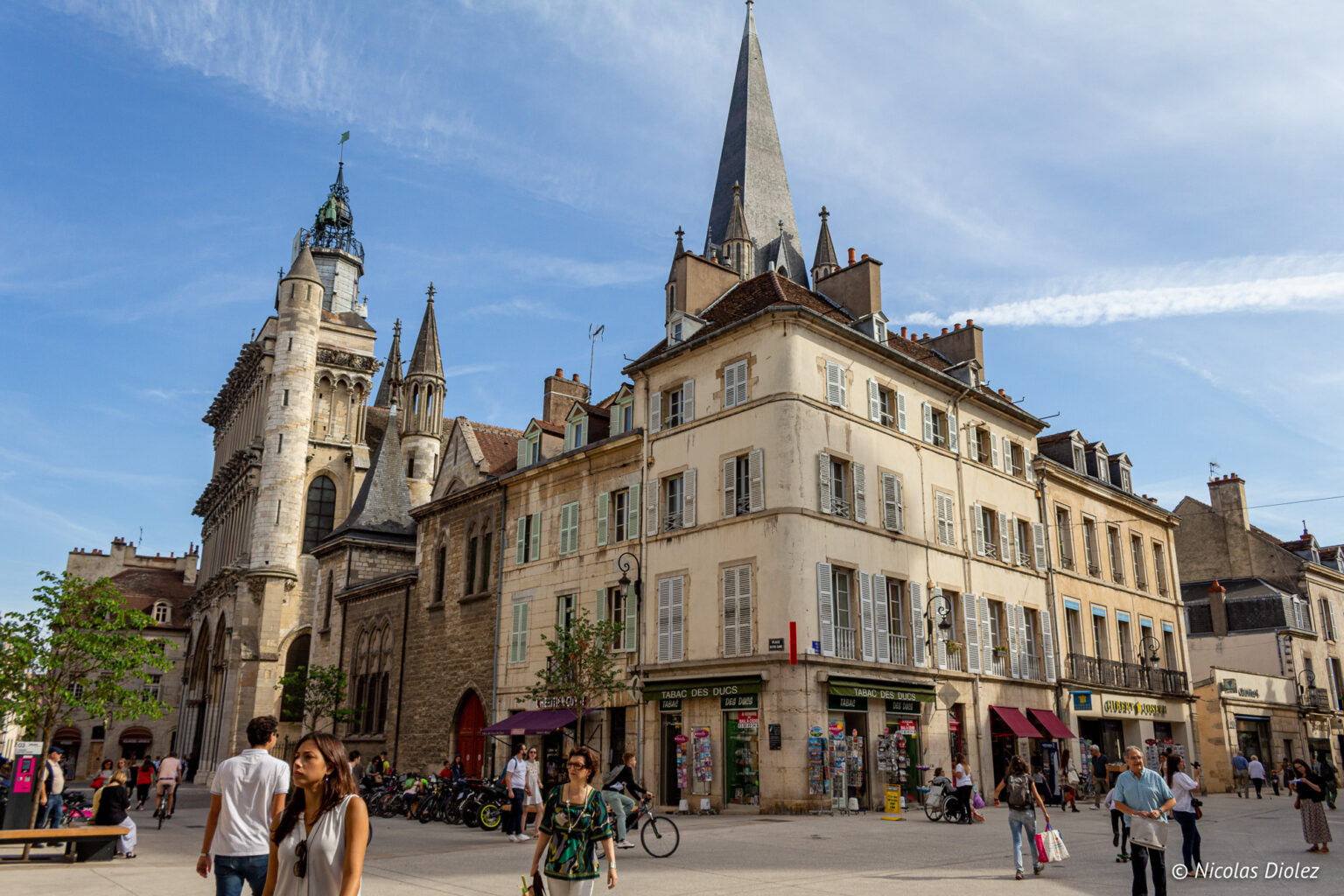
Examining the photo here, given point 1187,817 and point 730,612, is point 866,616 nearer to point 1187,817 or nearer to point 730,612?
point 730,612

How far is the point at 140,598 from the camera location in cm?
6575

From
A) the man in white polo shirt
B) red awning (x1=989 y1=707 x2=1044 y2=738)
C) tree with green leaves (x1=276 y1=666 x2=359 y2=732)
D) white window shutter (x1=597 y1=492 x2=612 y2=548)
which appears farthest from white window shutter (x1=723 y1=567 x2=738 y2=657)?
tree with green leaves (x1=276 y1=666 x2=359 y2=732)

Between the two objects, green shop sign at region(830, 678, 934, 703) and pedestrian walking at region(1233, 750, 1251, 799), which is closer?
green shop sign at region(830, 678, 934, 703)

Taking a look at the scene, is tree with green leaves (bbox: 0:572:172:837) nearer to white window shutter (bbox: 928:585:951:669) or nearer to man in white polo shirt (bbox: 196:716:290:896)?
man in white polo shirt (bbox: 196:716:290:896)

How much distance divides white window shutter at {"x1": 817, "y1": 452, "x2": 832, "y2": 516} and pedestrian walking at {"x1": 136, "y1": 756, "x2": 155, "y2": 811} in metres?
19.0

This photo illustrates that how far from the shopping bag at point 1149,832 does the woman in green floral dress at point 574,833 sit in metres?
4.80

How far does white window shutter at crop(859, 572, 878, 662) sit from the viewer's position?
70.7ft

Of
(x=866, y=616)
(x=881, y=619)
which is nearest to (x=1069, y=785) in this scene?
(x=881, y=619)

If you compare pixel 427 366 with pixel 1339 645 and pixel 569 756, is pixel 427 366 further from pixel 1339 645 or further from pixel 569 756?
pixel 569 756

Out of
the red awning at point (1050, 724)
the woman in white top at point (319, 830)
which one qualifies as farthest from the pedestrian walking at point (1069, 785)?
the woman in white top at point (319, 830)

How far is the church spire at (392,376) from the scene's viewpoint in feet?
193

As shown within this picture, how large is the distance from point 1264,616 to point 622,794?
35406 millimetres

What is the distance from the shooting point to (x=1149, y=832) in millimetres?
8234

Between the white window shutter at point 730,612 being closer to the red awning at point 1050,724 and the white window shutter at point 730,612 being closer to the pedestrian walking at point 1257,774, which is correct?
the red awning at point 1050,724
